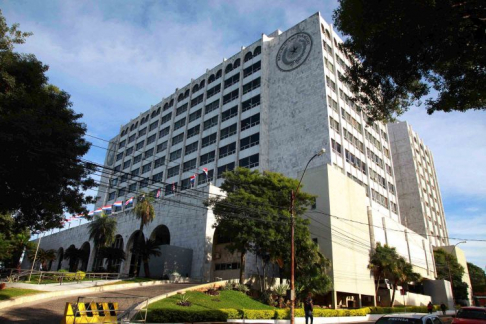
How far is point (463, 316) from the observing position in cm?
1345

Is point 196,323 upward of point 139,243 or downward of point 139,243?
downward

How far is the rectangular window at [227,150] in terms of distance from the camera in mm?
57203

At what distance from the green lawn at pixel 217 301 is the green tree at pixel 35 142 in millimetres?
8542

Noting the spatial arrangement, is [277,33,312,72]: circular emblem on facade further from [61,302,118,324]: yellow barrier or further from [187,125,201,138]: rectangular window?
[61,302,118,324]: yellow barrier

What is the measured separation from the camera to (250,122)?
5656 cm

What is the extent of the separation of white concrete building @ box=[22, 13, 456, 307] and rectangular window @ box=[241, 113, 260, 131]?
7.3 inches

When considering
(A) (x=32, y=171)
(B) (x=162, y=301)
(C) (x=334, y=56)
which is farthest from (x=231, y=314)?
(C) (x=334, y=56)

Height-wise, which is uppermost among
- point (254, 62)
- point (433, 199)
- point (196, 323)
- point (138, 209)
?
point (254, 62)

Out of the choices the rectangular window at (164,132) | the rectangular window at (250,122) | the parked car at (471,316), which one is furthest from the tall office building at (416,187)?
the parked car at (471,316)

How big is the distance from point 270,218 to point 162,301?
10.8 metres

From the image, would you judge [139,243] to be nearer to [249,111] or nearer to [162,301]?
[162,301]

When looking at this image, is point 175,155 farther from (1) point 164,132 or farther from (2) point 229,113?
A: (2) point 229,113

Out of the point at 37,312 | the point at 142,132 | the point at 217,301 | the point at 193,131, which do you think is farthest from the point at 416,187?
the point at 37,312

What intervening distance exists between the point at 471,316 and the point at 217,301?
16.2 meters
